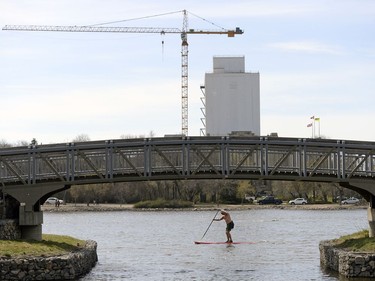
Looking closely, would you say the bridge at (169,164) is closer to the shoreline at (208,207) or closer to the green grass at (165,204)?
the shoreline at (208,207)

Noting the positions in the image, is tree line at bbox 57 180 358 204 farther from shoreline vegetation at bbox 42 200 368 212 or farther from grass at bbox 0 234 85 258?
grass at bbox 0 234 85 258

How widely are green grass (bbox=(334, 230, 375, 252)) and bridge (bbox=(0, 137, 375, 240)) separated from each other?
1.57 meters

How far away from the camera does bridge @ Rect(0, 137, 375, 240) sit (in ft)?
195

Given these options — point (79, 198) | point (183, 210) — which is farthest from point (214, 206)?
point (79, 198)

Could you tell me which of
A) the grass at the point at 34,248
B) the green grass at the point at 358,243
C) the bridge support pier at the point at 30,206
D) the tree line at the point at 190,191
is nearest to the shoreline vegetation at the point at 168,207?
the tree line at the point at 190,191

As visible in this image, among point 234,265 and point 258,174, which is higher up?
point 258,174

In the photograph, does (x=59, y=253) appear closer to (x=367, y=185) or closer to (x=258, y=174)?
(x=258, y=174)

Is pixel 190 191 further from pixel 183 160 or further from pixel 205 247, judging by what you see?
pixel 183 160

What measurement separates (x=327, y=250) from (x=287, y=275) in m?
4.20

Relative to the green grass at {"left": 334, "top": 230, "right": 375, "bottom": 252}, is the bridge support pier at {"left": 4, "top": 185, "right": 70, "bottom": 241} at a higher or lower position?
higher

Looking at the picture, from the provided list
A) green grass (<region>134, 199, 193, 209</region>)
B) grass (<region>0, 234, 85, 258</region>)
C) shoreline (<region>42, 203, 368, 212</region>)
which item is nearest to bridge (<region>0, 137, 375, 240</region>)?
grass (<region>0, 234, 85, 258</region>)

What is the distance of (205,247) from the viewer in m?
75.8

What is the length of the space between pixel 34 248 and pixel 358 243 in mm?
17055

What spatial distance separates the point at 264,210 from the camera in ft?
517
